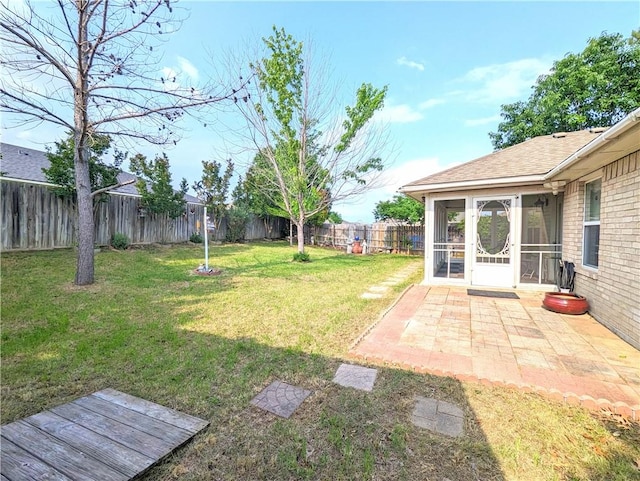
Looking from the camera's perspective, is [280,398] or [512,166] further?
[512,166]

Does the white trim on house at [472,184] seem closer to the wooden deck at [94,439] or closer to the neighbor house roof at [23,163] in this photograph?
the wooden deck at [94,439]

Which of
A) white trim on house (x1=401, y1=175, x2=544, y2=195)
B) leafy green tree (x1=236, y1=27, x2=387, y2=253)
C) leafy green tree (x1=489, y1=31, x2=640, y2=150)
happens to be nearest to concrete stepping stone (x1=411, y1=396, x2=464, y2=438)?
white trim on house (x1=401, y1=175, x2=544, y2=195)

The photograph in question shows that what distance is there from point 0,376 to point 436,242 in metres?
7.67

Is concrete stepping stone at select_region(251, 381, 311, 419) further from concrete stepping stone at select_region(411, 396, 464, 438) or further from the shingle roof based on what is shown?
the shingle roof

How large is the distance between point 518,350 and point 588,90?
17.0m

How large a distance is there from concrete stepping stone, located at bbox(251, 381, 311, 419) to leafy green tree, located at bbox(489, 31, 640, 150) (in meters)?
17.6

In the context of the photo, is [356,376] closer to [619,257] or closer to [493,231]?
[619,257]

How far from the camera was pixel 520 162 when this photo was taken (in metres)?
6.73

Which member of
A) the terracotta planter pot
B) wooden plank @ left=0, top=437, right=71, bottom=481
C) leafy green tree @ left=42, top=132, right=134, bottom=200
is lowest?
wooden plank @ left=0, top=437, right=71, bottom=481

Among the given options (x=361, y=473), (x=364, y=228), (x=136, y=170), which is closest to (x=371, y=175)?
(x=364, y=228)

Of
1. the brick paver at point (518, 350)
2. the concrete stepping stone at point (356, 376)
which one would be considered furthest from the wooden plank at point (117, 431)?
the brick paver at point (518, 350)

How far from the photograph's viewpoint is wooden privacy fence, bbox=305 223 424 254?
46.5ft

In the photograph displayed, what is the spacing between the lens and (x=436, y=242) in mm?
7270

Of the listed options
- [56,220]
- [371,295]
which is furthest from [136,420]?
[56,220]
